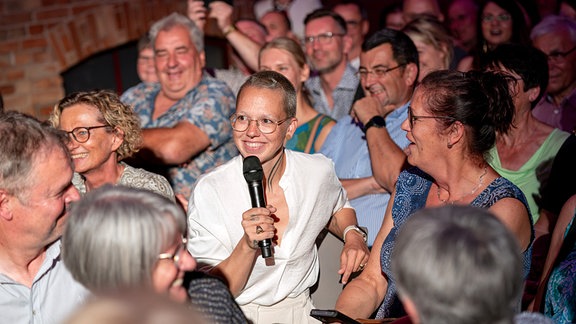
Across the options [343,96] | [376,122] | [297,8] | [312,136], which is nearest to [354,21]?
[297,8]

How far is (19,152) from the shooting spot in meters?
2.56

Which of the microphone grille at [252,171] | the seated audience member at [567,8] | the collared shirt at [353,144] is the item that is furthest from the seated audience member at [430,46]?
the microphone grille at [252,171]

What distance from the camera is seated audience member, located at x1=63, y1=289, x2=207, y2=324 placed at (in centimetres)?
141

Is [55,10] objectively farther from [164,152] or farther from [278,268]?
[278,268]

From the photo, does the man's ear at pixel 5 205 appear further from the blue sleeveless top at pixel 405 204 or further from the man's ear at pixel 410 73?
the man's ear at pixel 410 73

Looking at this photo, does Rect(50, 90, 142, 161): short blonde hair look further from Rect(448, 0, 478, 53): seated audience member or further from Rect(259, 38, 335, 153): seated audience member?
Rect(448, 0, 478, 53): seated audience member

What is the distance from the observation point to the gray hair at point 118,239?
6.31 ft

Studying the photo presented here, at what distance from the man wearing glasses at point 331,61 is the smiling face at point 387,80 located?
0.90 metres

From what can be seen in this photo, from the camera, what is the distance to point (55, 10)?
7.61 meters

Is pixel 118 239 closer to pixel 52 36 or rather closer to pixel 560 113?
pixel 560 113

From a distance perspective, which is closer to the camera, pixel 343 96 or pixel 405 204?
pixel 405 204

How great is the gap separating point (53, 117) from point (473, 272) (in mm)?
2588

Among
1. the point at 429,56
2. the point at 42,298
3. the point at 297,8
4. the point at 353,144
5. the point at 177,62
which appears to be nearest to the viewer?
the point at 42,298

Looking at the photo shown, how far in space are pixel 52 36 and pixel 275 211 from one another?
533 cm
